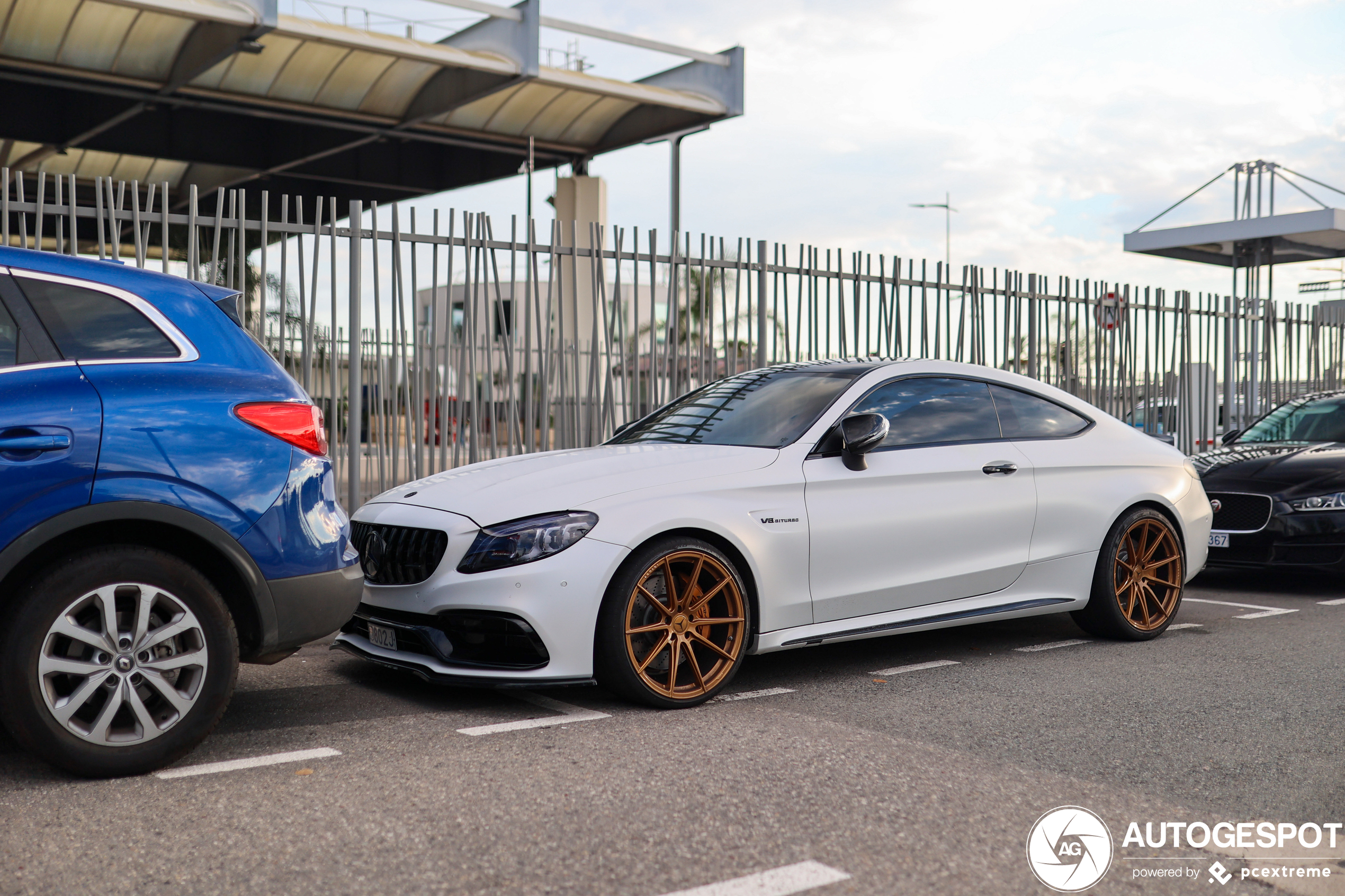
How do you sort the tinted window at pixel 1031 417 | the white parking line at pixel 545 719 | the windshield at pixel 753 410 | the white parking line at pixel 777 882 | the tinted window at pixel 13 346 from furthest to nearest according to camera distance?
→ the tinted window at pixel 1031 417 < the windshield at pixel 753 410 < the white parking line at pixel 545 719 < the tinted window at pixel 13 346 < the white parking line at pixel 777 882

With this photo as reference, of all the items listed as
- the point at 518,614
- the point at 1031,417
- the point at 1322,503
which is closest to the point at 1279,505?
the point at 1322,503

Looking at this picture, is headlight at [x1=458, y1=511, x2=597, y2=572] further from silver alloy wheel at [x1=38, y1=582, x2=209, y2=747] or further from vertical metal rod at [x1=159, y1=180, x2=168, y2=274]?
vertical metal rod at [x1=159, y1=180, x2=168, y2=274]

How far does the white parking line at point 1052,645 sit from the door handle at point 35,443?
464 cm

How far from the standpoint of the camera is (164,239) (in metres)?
8.05

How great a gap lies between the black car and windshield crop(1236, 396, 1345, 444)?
24 cm

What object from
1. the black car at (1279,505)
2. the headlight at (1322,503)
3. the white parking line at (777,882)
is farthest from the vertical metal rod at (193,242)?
the headlight at (1322,503)

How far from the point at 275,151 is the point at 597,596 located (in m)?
27.4

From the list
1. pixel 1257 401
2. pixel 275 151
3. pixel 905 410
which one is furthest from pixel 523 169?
pixel 905 410

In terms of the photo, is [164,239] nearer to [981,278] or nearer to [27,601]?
[27,601]

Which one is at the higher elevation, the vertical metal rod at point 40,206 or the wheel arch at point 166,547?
the vertical metal rod at point 40,206

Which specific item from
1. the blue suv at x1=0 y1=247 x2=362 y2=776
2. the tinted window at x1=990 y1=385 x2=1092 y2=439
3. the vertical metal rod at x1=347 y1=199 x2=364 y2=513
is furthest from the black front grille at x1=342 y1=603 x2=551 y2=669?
the vertical metal rod at x1=347 y1=199 x2=364 y2=513

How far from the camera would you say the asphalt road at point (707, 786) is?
127 inches

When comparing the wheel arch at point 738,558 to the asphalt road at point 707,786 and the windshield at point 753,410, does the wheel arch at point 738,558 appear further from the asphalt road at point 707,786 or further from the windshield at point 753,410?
the windshield at point 753,410

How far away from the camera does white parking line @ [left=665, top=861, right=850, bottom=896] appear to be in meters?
3.07
